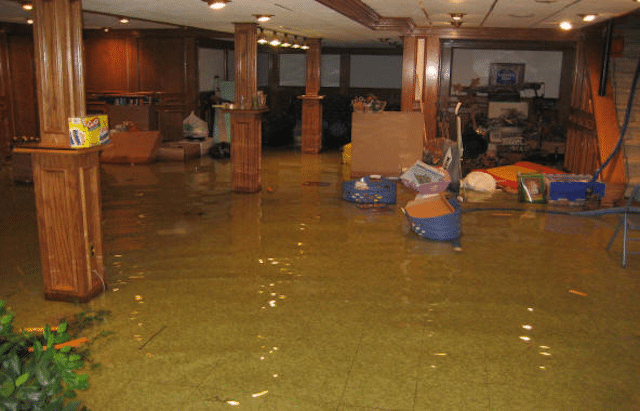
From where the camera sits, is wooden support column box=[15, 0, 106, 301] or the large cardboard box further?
the large cardboard box

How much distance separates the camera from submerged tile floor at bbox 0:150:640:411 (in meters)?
3.35

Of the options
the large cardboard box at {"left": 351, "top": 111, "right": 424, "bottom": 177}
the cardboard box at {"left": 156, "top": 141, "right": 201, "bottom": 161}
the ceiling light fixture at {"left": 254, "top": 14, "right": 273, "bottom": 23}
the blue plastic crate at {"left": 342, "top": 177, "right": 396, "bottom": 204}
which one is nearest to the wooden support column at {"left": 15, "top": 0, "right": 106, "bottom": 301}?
the ceiling light fixture at {"left": 254, "top": 14, "right": 273, "bottom": 23}

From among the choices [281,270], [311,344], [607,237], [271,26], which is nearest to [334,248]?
[281,270]

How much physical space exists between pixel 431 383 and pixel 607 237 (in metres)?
4.13

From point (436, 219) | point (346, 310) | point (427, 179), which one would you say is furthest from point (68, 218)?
point (427, 179)

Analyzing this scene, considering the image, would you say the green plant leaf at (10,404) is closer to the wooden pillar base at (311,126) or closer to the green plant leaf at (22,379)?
the green plant leaf at (22,379)

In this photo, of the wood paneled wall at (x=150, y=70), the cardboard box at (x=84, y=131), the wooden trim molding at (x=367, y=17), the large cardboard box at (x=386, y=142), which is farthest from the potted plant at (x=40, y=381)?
the wood paneled wall at (x=150, y=70)

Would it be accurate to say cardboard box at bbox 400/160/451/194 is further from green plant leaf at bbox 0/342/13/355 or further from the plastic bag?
green plant leaf at bbox 0/342/13/355

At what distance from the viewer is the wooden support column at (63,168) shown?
4176 millimetres

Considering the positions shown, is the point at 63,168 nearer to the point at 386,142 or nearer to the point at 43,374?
the point at 43,374

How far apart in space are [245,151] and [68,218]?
14.6 feet

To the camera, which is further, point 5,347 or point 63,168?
point 63,168

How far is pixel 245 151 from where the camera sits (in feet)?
28.4

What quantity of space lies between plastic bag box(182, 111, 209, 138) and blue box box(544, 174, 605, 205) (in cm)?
721
